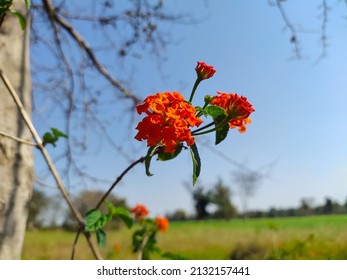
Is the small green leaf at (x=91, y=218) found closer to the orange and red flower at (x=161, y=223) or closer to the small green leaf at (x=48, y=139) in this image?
the small green leaf at (x=48, y=139)

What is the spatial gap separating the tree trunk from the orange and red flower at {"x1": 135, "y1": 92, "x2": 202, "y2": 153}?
0.66 meters

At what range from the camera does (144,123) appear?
62 centimetres

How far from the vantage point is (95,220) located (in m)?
0.88

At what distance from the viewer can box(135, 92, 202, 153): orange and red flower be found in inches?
23.7

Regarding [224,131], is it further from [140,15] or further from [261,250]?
Answer: [261,250]

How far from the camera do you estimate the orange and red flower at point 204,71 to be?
667mm

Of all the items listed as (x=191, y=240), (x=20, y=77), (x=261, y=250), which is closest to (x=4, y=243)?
(x=20, y=77)

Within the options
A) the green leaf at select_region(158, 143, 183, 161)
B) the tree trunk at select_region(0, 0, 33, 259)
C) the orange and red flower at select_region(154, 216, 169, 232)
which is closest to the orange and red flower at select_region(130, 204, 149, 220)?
the orange and red flower at select_region(154, 216, 169, 232)

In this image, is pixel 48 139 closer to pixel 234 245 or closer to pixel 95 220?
pixel 95 220

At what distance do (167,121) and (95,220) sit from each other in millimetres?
380

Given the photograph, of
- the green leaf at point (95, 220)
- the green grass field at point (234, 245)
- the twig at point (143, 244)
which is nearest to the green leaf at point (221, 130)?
the green leaf at point (95, 220)

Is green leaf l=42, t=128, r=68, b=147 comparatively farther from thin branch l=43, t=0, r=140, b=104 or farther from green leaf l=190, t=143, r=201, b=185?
thin branch l=43, t=0, r=140, b=104

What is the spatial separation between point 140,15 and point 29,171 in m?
1.35

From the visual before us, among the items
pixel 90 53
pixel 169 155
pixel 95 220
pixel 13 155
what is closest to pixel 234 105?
pixel 169 155
